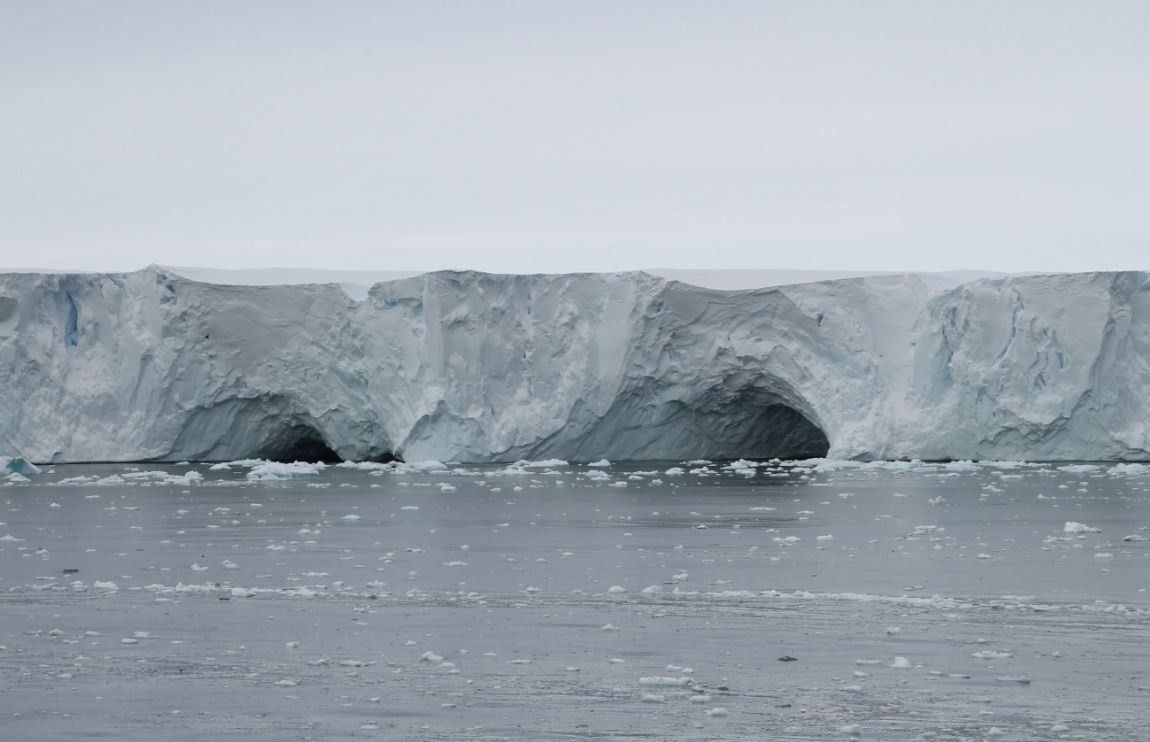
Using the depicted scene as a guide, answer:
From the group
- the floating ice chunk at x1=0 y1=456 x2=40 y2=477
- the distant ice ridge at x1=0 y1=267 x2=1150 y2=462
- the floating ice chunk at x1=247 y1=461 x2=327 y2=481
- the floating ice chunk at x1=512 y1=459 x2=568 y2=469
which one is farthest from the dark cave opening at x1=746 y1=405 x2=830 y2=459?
the floating ice chunk at x1=0 y1=456 x2=40 y2=477

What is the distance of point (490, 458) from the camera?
25.9m

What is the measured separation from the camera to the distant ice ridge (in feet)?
78.1

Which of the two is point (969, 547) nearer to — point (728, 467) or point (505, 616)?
point (505, 616)

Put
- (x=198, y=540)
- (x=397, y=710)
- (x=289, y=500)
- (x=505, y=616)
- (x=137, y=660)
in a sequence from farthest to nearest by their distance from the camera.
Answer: (x=289, y=500) < (x=198, y=540) < (x=505, y=616) < (x=137, y=660) < (x=397, y=710)

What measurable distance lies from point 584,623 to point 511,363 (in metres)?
17.9

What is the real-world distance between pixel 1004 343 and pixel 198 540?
48.6 ft

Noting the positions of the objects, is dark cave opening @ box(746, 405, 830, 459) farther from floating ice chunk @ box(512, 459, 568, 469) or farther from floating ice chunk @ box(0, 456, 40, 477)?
floating ice chunk @ box(0, 456, 40, 477)

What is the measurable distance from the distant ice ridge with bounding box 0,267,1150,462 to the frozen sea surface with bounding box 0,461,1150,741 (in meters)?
8.03

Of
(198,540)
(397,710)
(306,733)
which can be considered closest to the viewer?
(306,733)

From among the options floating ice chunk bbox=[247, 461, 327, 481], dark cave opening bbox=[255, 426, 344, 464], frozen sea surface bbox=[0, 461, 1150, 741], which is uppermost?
frozen sea surface bbox=[0, 461, 1150, 741]

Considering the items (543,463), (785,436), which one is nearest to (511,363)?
(543,463)

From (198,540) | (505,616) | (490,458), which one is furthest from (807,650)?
(490,458)

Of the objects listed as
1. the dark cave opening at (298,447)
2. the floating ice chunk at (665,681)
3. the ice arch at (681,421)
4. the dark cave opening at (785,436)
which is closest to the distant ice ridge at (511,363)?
the ice arch at (681,421)

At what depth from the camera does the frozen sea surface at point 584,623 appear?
545 cm
